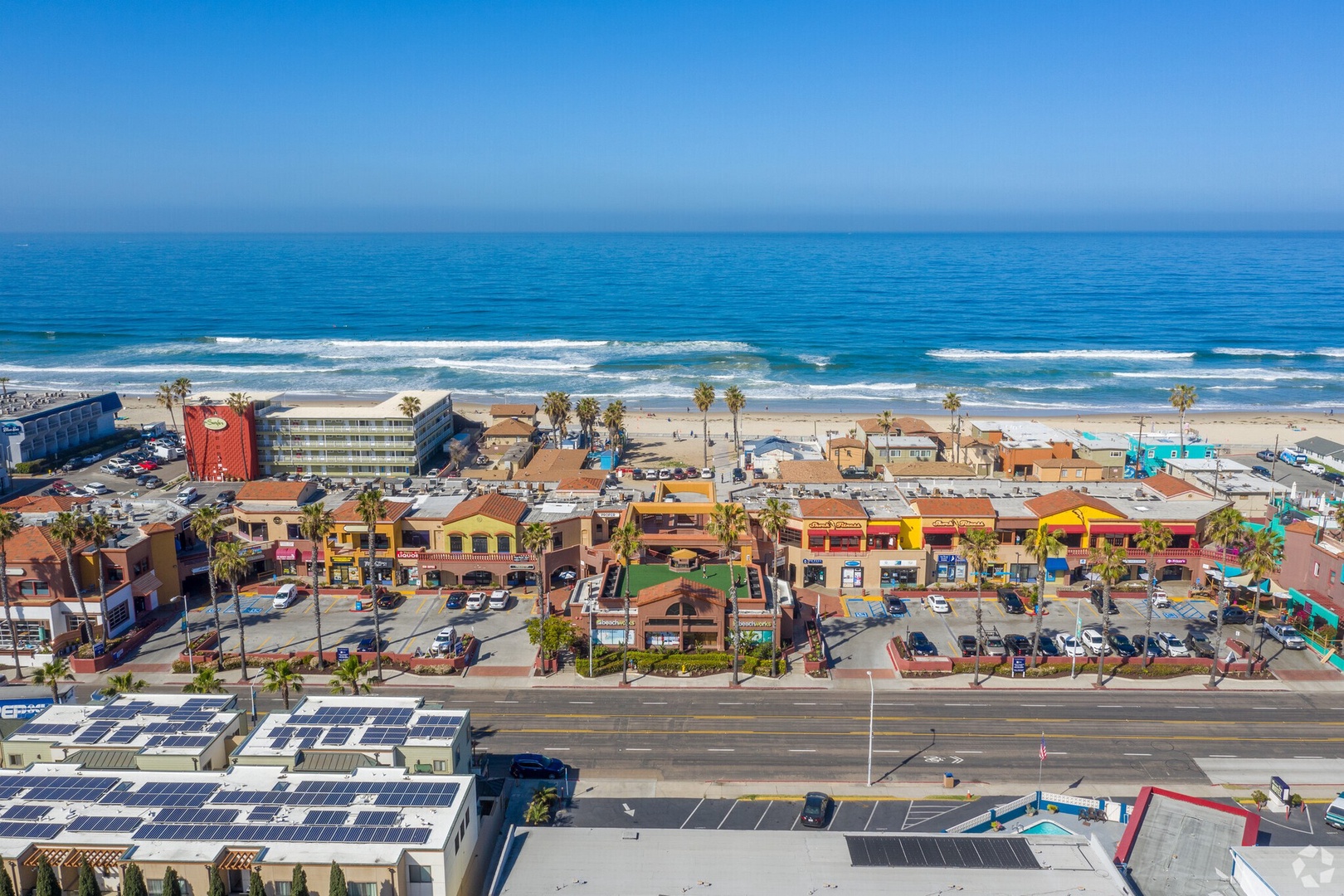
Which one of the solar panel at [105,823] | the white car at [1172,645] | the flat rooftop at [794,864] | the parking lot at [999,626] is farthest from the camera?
the parking lot at [999,626]

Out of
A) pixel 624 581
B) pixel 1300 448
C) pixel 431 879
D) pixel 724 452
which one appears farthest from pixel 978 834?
pixel 1300 448

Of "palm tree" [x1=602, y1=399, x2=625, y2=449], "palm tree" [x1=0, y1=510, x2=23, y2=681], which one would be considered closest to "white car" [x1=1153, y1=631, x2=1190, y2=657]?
"palm tree" [x1=602, y1=399, x2=625, y2=449]

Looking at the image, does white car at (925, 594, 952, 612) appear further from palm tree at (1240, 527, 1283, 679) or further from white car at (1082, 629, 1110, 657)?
palm tree at (1240, 527, 1283, 679)

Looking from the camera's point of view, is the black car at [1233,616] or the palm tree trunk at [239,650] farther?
the black car at [1233,616]

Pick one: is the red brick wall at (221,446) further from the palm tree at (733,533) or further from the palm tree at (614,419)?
the palm tree at (733,533)

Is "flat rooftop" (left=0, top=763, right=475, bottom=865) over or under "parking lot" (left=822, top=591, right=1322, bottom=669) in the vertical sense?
over

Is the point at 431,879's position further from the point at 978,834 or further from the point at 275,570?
the point at 275,570

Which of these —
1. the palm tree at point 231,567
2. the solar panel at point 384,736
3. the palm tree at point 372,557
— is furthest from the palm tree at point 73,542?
the solar panel at point 384,736
